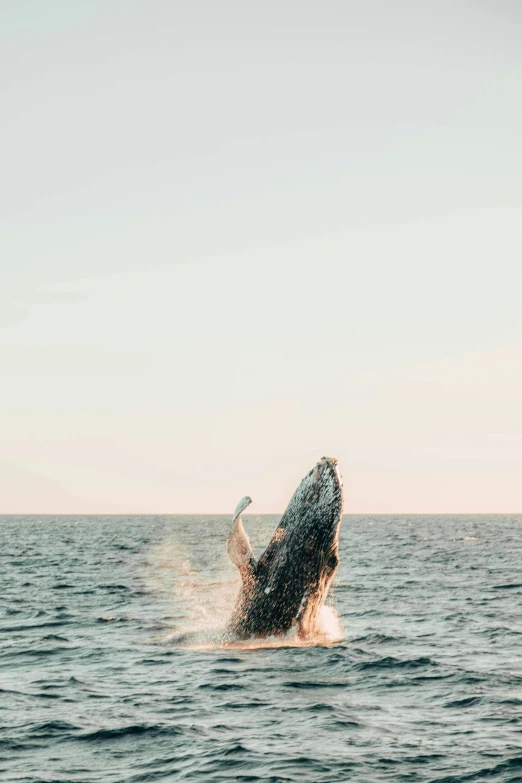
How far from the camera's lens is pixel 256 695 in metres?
12.7

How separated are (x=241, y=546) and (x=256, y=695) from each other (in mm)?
2584

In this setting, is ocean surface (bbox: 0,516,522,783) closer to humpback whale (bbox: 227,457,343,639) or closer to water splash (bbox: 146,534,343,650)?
water splash (bbox: 146,534,343,650)

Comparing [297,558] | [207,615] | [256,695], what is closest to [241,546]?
[297,558]

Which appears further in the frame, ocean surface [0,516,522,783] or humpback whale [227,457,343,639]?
humpback whale [227,457,343,639]

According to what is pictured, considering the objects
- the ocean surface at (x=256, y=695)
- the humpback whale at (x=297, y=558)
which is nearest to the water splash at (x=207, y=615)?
Answer: the ocean surface at (x=256, y=695)

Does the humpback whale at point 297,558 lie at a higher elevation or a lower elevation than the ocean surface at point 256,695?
higher

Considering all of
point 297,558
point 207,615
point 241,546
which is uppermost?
point 241,546

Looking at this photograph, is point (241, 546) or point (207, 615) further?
point (207, 615)

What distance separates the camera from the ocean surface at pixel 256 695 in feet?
31.6

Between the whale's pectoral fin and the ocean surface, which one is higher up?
the whale's pectoral fin

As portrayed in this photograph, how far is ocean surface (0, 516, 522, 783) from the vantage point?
9.62 metres

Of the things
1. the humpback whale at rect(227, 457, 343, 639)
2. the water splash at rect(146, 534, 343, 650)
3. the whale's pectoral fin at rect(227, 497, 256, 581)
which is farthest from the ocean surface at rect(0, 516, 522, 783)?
Answer: the whale's pectoral fin at rect(227, 497, 256, 581)

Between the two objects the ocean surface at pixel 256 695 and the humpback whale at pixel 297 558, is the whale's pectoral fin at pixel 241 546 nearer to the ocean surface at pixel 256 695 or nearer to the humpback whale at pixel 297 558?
the humpback whale at pixel 297 558

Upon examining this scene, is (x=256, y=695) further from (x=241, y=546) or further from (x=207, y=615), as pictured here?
(x=207, y=615)
